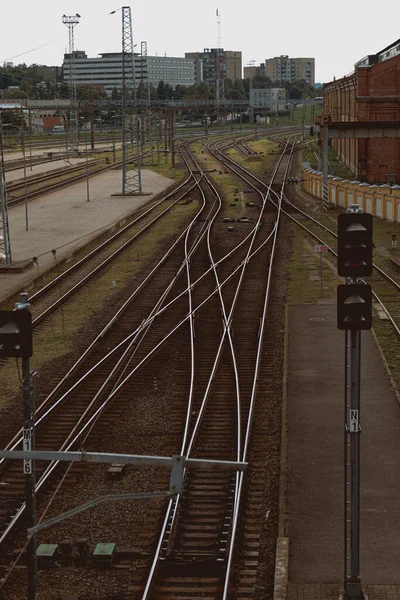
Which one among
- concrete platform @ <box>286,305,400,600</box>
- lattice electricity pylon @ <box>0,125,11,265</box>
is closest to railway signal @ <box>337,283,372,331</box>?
concrete platform @ <box>286,305,400,600</box>

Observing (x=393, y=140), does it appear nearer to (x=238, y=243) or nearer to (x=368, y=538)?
(x=238, y=243)

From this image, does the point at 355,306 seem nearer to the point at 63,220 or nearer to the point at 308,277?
the point at 308,277

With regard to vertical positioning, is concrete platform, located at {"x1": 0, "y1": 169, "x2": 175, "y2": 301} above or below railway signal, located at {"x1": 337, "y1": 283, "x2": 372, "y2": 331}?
below

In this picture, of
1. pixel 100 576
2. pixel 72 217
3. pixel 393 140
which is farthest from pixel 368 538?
pixel 393 140

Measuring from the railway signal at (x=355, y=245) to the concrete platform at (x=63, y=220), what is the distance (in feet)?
55.6

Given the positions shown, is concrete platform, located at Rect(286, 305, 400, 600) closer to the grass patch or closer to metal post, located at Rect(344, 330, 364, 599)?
metal post, located at Rect(344, 330, 364, 599)

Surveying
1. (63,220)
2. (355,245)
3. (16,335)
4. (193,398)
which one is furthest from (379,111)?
(16,335)

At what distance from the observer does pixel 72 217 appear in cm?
4347

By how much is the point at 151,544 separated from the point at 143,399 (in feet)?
17.2

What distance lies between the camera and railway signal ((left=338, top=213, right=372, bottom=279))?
305 inches

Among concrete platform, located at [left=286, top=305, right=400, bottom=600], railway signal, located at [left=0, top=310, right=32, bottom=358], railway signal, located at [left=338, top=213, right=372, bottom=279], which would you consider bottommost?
concrete platform, located at [left=286, top=305, right=400, bottom=600]

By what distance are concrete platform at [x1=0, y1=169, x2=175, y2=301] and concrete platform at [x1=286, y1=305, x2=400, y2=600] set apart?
1085 cm

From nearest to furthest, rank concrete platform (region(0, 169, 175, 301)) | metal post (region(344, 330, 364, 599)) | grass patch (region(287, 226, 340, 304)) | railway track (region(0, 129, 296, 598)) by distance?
metal post (region(344, 330, 364, 599)), railway track (region(0, 129, 296, 598)), grass patch (region(287, 226, 340, 304)), concrete platform (region(0, 169, 175, 301))

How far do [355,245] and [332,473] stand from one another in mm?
4488
